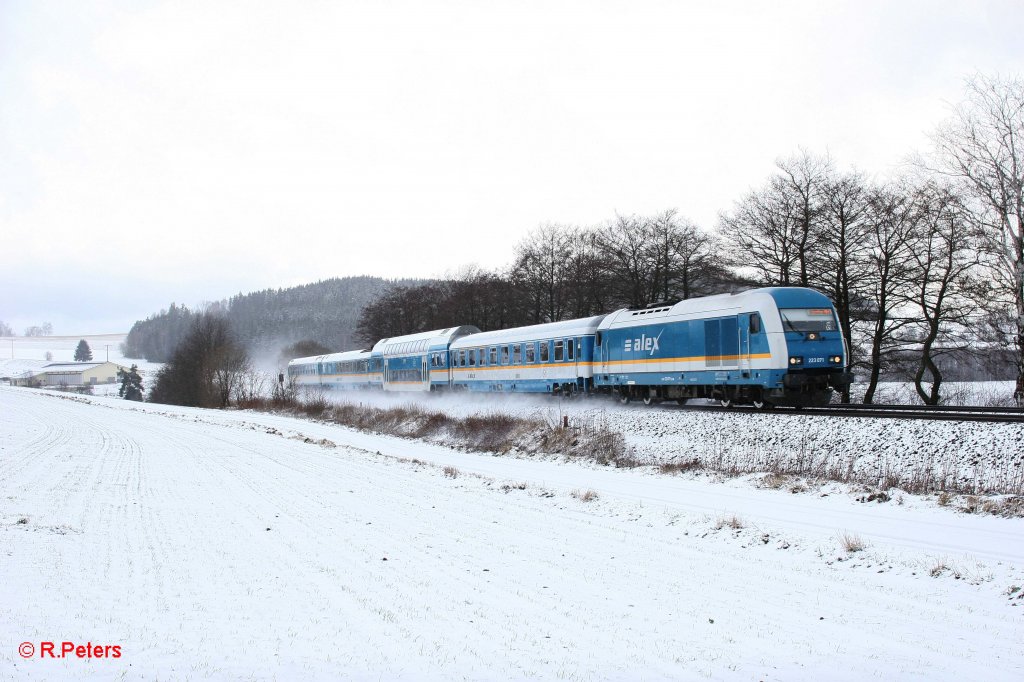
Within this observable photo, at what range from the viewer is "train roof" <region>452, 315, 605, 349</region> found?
30.1 metres

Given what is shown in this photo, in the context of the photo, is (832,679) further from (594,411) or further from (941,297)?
(941,297)

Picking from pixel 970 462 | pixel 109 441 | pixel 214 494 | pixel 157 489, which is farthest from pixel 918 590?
pixel 109 441

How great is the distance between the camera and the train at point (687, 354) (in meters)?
20.7

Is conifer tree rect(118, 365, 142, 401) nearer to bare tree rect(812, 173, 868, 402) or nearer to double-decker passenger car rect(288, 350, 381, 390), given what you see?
double-decker passenger car rect(288, 350, 381, 390)

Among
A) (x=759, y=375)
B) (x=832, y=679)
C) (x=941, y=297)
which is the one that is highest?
(x=941, y=297)

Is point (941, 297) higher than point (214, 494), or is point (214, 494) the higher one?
point (941, 297)

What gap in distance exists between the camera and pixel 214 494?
1478cm

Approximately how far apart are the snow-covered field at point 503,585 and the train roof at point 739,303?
24.9 feet

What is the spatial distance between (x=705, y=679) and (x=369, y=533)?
20.7 ft

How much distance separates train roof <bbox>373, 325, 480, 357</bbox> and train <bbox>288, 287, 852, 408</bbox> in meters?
2.75

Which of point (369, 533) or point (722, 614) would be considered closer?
point (722, 614)

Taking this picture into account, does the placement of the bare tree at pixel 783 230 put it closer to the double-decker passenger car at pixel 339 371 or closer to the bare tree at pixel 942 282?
the bare tree at pixel 942 282

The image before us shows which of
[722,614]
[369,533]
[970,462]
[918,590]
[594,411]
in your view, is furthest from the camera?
→ [594,411]

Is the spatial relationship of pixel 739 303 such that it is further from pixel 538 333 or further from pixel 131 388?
pixel 131 388
